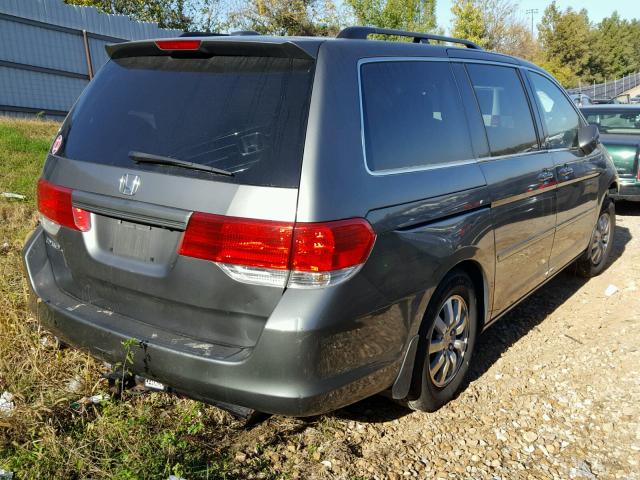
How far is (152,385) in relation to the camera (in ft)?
9.18

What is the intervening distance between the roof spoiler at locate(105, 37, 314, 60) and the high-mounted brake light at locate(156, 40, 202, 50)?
0.02m

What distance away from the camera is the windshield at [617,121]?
992cm

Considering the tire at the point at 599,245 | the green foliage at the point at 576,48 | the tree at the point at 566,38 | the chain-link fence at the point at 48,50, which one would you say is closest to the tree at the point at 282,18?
the chain-link fence at the point at 48,50

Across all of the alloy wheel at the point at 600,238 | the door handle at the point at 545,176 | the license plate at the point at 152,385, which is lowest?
the alloy wheel at the point at 600,238

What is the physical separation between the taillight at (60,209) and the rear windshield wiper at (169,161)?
0.37m

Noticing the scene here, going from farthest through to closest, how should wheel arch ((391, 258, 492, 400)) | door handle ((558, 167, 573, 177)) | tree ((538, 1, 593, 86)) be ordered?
tree ((538, 1, 593, 86))
door handle ((558, 167, 573, 177))
wheel arch ((391, 258, 492, 400))

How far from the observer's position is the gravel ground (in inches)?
117

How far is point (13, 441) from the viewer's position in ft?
8.86

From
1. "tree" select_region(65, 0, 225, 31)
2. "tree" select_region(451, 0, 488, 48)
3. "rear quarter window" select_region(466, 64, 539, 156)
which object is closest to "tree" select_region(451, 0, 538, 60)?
"tree" select_region(451, 0, 488, 48)

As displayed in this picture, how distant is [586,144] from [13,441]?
14.8 ft

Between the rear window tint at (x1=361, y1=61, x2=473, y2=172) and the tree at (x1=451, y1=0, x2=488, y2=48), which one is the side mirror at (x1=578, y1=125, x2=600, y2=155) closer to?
the rear window tint at (x1=361, y1=61, x2=473, y2=172)

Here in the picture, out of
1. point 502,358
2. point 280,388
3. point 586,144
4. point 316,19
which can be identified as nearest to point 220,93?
point 280,388

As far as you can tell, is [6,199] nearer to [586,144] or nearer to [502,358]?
[502,358]

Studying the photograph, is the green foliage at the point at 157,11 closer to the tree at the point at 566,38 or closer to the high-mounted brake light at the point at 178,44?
the high-mounted brake light at the point at 178,44
